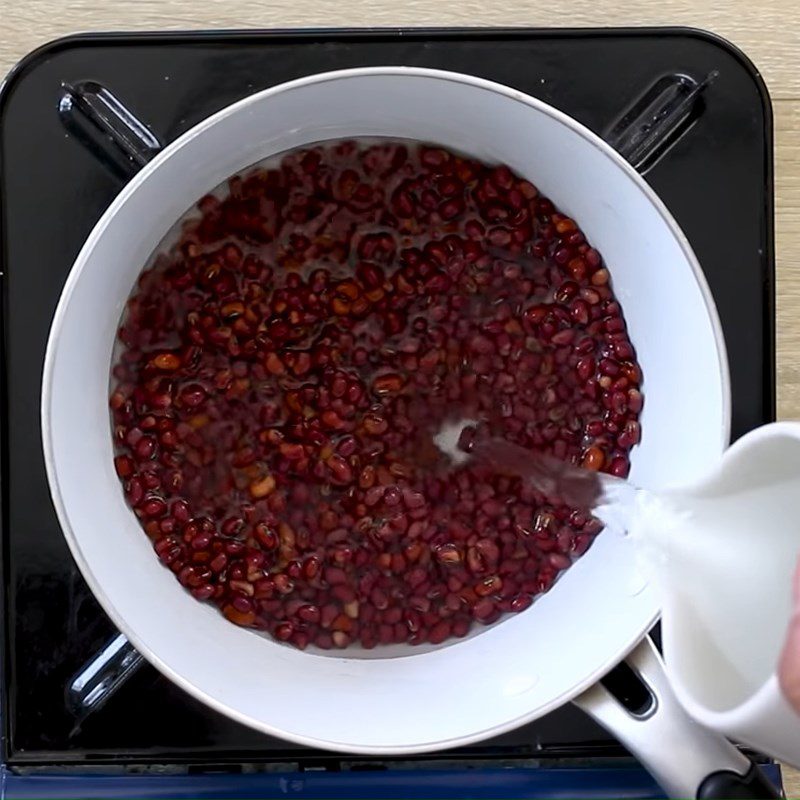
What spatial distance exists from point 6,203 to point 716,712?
2.39ft

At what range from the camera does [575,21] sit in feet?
3.24

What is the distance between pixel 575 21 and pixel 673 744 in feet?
2.17

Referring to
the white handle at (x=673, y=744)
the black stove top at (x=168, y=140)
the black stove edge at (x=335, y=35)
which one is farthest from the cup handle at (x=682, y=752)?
the black stove edge at (x=335, y=35)

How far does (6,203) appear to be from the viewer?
0.93 metres

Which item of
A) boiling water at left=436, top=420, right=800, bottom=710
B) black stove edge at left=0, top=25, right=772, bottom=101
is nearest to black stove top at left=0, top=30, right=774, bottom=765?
black stove edge at left=0, top=25, right=772, bottom=101

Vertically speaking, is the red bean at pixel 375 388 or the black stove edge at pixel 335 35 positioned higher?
the black stove edge at pixel 335 35

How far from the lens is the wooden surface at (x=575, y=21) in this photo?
977mm

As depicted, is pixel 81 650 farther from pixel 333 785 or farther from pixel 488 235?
pixel 488 235

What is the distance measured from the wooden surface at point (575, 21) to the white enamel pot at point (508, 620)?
0.15 m

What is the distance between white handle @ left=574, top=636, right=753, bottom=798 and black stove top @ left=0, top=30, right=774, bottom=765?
0.22 meters

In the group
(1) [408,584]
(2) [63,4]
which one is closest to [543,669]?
(1) [408,584]

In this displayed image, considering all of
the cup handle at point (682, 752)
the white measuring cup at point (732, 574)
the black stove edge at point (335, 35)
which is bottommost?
the cup handle at point (682, 752)

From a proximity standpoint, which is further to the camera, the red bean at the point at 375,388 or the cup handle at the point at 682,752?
the red bean at the point at 375,388

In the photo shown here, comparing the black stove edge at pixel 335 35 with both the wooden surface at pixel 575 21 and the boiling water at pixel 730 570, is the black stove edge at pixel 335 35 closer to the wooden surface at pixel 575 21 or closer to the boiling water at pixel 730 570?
the wooden surface at pixel 575 21
